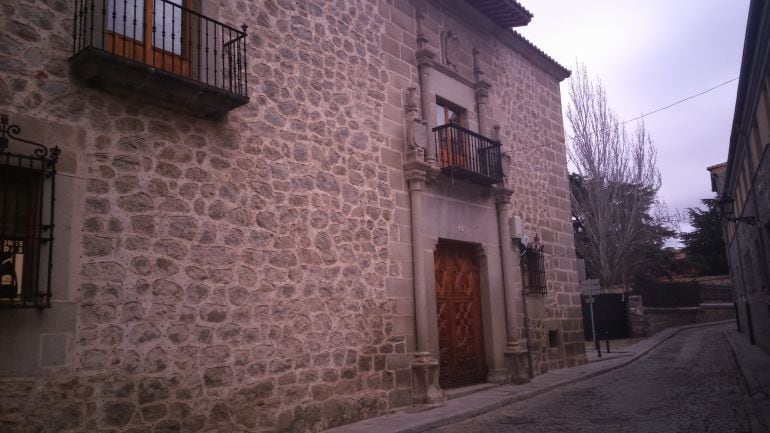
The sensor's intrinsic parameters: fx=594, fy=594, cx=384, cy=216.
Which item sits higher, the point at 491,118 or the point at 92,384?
the point at 491,118

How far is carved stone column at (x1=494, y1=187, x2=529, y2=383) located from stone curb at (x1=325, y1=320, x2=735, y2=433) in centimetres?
34

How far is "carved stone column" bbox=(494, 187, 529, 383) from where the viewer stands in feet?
34.5

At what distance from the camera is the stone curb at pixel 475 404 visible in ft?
23.2

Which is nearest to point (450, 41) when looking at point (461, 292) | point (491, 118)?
point (491, 118)

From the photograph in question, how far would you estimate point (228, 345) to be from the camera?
6.14 meters

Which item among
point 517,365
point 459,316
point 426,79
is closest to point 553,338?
point 517,365

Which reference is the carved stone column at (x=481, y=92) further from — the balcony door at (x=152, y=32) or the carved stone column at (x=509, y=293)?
the balcony door at (x=152, y=32)

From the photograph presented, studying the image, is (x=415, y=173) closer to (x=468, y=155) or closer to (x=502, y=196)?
(x=468, y=155)

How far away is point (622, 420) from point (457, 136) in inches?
212

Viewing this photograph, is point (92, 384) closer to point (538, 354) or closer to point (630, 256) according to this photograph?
point (538, 354)

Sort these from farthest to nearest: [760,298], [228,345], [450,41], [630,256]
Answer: [630,256]
[760,298]
[450,41]
[228,345]

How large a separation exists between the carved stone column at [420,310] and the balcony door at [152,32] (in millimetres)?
3878

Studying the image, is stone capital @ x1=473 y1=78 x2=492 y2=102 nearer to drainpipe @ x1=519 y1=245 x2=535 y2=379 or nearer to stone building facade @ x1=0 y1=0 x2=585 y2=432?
stone building facade @ x1=0 y1=0 x2=585 y2=432

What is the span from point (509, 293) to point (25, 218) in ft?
26.4
